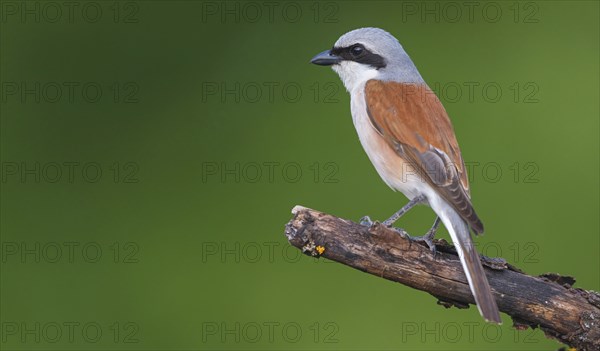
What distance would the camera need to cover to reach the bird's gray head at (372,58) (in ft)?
12.1

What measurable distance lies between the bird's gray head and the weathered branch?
1.11 metres

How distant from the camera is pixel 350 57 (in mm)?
3773

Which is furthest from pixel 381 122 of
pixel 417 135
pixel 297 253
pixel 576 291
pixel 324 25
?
pixel 324 25

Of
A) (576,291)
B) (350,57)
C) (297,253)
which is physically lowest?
(297,253)

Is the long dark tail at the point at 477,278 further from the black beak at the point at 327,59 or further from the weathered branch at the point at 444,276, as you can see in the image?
the black beak at the point at 327,59

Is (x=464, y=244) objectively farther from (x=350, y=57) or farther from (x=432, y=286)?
(x=350, y=57)

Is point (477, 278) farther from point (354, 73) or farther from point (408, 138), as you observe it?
point (354, 73)

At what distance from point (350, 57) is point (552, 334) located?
5.46ft

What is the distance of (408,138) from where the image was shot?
3.29m

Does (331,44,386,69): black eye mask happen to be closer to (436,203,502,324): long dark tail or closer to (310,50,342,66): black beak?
(310,50,342,66): black beak

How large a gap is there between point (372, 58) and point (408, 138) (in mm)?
623

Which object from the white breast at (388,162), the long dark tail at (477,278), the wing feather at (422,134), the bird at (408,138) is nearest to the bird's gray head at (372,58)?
the bird at (408,138)

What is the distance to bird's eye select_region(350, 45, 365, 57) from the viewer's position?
3.75 meters

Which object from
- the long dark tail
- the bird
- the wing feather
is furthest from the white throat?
the long dark tail
